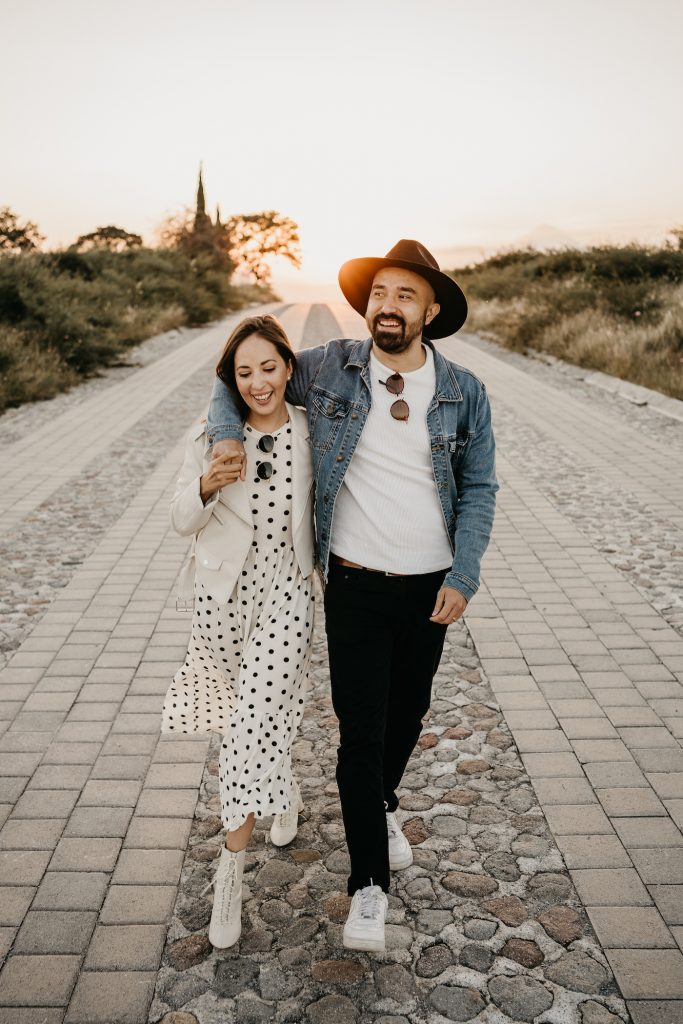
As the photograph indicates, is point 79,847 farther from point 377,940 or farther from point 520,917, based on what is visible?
point 520,917

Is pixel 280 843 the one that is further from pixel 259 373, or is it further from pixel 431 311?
pixel 431 311

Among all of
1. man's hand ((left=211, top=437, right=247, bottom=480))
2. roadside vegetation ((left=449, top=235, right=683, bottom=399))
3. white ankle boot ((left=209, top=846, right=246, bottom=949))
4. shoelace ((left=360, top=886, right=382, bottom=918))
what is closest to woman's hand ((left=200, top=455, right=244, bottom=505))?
man's hand ((left=211, top=437, right=247, bottom=480))

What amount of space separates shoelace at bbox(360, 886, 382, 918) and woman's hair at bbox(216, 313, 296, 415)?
1.59 m

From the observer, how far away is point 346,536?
9.89ft

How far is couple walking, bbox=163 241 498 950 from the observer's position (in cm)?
290

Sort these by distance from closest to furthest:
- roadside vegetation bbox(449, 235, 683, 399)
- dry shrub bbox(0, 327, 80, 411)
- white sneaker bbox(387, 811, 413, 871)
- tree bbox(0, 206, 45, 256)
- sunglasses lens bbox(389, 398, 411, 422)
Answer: sunglasses lens bbox(389, 398, 411, 422)
white sneaker bbox(387, 811, 413, 871)
dry shrub bbox(0, 327, 80, 411)
roadside vegetation bbox(449, 235, 683, 399)
tree bbox(0, 206, 45, 256)

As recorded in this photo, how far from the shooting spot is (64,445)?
1121 centimetres

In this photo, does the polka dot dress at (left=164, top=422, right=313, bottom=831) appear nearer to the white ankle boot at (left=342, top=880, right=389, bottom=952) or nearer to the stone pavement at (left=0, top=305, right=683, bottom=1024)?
the white ankle boot at (left=342, top=880, right=389, bottom=952)

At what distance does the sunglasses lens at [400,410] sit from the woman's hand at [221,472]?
538mm

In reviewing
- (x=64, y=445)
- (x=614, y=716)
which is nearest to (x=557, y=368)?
(x=64, y=445)

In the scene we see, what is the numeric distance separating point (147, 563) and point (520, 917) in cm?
433

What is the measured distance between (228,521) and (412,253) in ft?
3.64

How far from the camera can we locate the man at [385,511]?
289 centimetres

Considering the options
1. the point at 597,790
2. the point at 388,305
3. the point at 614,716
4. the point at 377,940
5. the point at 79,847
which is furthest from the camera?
the point at 614,716
